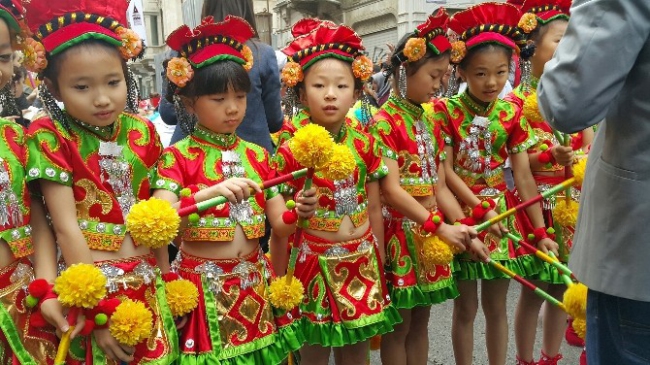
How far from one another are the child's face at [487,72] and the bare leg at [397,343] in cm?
120

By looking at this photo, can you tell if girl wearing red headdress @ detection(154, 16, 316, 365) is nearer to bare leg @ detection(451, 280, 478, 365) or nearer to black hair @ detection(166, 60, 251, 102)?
black hair @ detection(166, 60, 251, 102)

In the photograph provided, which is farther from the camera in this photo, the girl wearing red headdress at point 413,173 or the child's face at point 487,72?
the child's face at point 487,72

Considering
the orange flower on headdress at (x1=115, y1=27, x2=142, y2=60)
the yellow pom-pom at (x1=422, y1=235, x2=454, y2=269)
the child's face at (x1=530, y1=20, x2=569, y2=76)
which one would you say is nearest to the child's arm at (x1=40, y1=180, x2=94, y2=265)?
the orange flower on headdress at (x1=115, y1=27, x2=142, y2=60)

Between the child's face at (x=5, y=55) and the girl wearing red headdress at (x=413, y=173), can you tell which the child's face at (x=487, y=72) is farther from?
the child's face at (x=5, y=55)

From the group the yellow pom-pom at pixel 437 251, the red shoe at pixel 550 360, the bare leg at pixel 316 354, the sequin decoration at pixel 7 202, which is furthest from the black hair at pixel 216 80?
the red shoe at pixel 550 360

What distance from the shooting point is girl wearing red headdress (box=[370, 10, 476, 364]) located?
106 inches

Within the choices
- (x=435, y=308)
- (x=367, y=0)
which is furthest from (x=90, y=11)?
(x=367, y=0)

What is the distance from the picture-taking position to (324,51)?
8.16 feet

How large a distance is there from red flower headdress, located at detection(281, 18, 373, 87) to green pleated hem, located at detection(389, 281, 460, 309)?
3.43 feet

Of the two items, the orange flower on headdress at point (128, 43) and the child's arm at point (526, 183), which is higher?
the orange flower on headdress at point (128, 43)

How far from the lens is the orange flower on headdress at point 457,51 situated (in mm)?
2811

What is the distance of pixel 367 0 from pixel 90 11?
20516mm

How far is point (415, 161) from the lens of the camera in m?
2.76

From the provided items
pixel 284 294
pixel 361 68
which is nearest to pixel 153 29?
pixel 361 68
